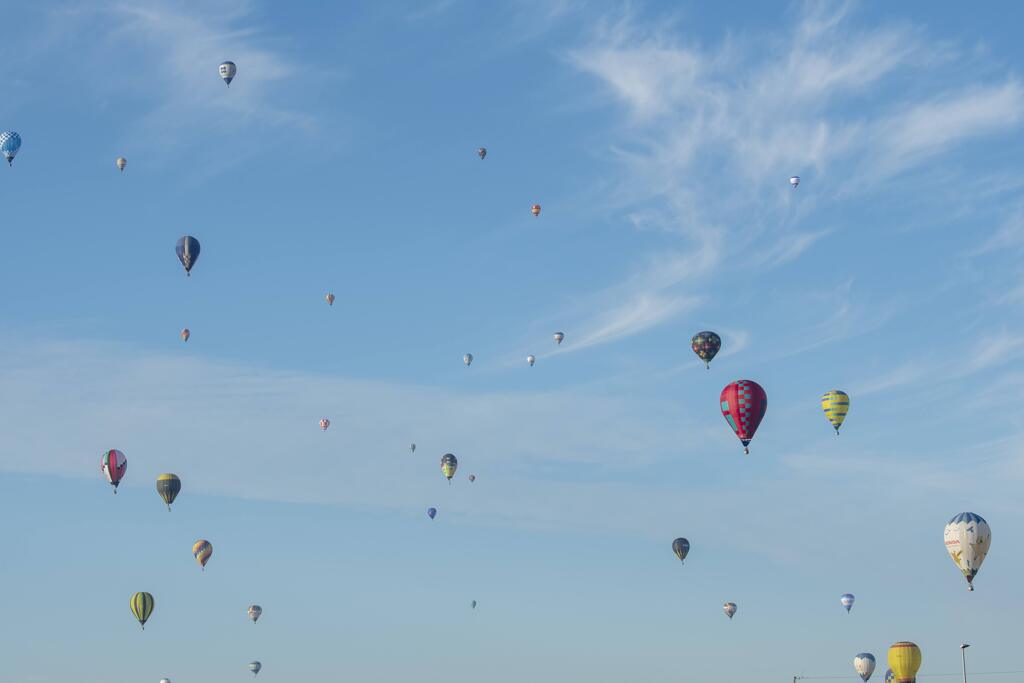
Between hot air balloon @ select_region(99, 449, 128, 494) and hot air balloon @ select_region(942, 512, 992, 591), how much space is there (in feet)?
246

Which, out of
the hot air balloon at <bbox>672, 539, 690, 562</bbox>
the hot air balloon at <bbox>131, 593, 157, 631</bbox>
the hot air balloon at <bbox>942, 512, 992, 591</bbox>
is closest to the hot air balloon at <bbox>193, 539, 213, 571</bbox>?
the hot air balloon at <bbox>131, 593, 157, 631</bbox>

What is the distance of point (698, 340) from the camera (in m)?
132

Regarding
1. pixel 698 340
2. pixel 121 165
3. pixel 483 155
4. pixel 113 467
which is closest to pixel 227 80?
pixel 121 165

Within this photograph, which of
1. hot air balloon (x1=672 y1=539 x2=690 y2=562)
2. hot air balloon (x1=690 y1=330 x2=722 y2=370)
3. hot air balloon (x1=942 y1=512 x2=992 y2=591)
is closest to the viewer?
hot air balloon (x1=942 y1=512 x2=992 y2=591)

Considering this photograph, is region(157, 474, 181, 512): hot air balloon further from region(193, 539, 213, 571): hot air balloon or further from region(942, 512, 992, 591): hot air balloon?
region(942, 512, 992, 591): hot air balloon

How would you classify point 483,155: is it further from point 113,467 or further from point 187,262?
point 113,467

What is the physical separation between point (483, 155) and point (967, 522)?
71.1m

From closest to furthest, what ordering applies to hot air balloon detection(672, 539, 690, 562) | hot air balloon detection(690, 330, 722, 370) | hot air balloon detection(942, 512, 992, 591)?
hot air balloon detection(942, 512, 992, 591), hot air balloon detection(690, 330, 722, 370), hot air balloon detection(672, 539, 690, 562)

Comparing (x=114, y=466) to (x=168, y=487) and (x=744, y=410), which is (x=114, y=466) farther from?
(x=744, y=410)

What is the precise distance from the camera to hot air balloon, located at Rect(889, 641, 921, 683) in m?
134

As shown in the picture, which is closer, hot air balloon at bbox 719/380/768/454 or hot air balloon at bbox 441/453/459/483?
hot air balloon at bbox 719/380/768/454

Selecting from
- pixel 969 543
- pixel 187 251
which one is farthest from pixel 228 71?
pixel 969 543

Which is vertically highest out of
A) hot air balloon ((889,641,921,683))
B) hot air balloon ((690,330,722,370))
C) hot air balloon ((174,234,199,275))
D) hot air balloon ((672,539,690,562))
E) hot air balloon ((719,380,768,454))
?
hot air balloon ((174,234,199,275))

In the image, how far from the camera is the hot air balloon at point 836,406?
131 metres
